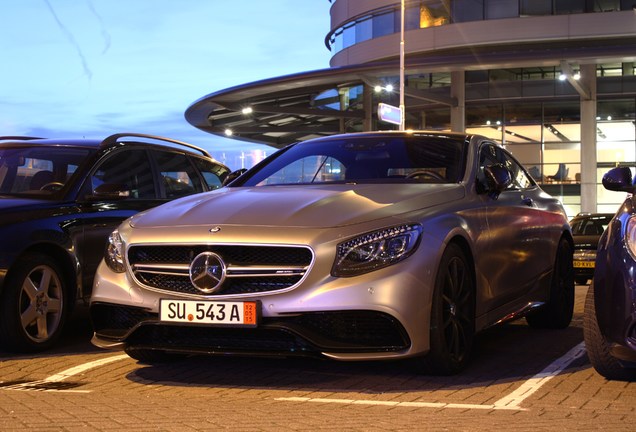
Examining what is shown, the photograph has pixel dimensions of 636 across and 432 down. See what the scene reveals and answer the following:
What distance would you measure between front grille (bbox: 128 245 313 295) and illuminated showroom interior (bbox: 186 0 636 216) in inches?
1051

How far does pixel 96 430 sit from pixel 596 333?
9.07 ft

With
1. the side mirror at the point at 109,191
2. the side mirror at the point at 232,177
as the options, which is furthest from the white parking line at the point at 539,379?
the side mirror at the point at 109,191

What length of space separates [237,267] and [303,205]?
0.61m

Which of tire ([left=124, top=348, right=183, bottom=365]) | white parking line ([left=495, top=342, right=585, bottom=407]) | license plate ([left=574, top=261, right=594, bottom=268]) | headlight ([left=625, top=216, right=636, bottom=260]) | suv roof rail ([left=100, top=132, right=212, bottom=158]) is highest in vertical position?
suv roof rail ([left=100, top=132, right=212, bottom=158])

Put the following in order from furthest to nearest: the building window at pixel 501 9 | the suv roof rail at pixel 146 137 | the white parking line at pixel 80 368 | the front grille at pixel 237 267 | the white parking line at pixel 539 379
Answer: the building window at pixel 501 9 → the suv roof rail at pixel 146 137 → the white parking line at pixel 80 368 → the front grille at pixel 237 267 → the white parking line at pixel 539 379

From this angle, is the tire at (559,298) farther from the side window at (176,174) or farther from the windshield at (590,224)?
the windshield at (590,224)

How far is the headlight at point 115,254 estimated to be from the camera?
5.21 meters

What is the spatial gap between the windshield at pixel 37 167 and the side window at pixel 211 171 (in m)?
1.57

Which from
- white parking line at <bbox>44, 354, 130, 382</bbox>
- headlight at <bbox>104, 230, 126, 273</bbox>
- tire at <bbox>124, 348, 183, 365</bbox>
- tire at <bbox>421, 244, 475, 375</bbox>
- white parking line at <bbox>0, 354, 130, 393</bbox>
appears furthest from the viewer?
tire at <bbox>124, 348, 183, 365</bbox>

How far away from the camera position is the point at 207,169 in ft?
29.5

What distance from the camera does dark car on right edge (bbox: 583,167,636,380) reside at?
14.5ft

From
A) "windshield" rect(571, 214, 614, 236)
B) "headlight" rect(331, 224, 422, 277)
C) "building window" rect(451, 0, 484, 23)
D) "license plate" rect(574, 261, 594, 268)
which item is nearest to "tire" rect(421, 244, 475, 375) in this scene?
"headlight" rect(331, 224, 422, 277)

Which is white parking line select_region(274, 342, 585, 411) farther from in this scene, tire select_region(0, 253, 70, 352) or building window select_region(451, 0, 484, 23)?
building window select_region(451, 0, 484, 23)

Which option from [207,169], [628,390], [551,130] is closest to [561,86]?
[551,130]
